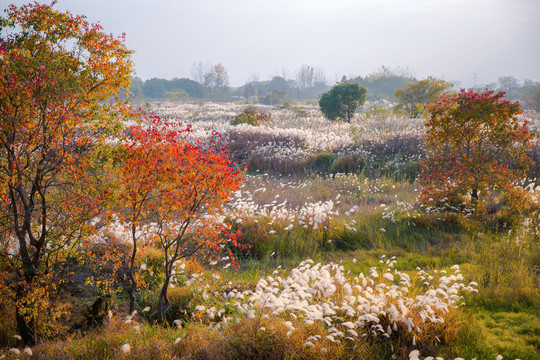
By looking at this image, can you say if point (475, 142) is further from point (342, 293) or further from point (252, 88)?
point (252, 88)

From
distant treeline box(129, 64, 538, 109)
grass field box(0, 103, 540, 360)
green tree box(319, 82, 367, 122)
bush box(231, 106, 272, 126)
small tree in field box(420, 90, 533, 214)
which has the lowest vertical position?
grass field box(0, 103, 540, 360)

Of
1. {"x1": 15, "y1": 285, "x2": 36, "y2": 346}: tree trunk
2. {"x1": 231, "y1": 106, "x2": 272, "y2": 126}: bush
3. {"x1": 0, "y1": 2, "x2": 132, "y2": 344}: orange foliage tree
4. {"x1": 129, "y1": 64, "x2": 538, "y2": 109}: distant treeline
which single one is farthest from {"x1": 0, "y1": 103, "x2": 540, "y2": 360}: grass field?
{"x1": 129, "y1": 64, "x2": 538, "y2": 109}: distant treeline

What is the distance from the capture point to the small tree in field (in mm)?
7570

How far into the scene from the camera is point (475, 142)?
8188 mm

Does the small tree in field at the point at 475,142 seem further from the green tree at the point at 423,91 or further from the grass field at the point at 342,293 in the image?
the green tree at the point at 423,91

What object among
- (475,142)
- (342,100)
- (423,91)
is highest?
(423,91)

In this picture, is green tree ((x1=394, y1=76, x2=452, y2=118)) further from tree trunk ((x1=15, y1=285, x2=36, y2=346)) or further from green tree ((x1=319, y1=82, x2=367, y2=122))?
tree trunk ((x1=15, y1=285, x2=36, y2=346))

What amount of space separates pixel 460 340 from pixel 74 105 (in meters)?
5.08

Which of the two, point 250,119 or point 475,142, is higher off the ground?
point 250,119

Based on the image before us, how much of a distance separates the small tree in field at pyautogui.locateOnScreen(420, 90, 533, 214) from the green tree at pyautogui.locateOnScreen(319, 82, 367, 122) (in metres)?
17.9

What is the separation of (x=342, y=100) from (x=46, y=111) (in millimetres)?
24052

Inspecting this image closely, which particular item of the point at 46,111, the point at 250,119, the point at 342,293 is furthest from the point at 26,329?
the point at 250,119

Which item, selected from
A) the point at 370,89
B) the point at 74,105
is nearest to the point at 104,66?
the point at 74,105

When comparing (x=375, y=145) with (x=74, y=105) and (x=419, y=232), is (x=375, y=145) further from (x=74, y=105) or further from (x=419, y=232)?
(x=74, y=105)
